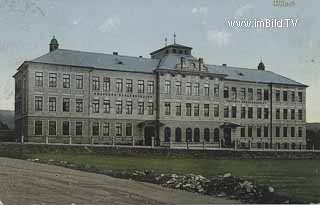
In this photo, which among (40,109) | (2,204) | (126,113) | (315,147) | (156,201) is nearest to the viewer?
(2,204)

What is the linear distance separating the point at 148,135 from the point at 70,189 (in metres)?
1.62

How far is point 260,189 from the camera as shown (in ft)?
25.0

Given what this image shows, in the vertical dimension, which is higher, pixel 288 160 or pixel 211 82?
pixel 211 82

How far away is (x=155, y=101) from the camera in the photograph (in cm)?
829

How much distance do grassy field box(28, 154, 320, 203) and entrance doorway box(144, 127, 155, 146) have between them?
347 millimetres

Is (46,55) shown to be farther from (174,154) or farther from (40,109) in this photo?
(174,154)

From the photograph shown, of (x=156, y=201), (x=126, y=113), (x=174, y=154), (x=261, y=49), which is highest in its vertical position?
(x=261, y=49)

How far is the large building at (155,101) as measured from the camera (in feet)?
25.3

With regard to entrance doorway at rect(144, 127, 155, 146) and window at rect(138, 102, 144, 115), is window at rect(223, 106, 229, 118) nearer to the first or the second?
entrance doorway at rect(144, 127, 155, 146)

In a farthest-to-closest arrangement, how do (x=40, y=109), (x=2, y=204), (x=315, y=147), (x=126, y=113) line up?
(x=315, y=147)
(x=126, y=113)
(x=40, y=109)
(x=2, y=204)

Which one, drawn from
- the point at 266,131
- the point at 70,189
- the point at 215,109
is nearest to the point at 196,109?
the point at 215,109

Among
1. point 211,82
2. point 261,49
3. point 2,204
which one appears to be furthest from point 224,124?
point 2,204

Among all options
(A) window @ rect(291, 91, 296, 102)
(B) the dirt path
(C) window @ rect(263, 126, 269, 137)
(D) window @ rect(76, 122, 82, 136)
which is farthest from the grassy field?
(A) window @ rect(291, 91, 296, 102)

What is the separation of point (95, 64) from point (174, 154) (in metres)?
1.94
